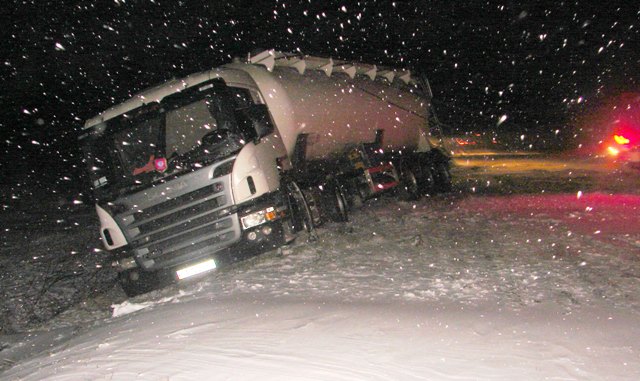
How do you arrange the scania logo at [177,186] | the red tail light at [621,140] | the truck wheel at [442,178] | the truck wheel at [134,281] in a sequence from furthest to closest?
the truck wheel at [442,178]
the red tail light at [621,140]
the truck wheel at [134,281]
the scania logo at [177,186]

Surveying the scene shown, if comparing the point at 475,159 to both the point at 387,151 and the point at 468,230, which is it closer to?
the point at 387,151

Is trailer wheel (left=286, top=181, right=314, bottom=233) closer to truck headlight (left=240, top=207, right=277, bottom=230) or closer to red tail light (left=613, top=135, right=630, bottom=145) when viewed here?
truck headlight (left=240, top=207, right=277, bottom=230)

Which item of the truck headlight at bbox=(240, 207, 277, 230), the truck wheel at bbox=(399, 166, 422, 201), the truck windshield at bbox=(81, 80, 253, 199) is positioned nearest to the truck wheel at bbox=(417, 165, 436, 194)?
the truck wheel at bbox=(399, 166, 422, 201)

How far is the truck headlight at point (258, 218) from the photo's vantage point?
700 centimetres

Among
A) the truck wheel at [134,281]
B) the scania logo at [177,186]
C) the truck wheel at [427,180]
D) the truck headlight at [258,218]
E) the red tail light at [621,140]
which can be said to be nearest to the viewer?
the scania logo at [177,186]

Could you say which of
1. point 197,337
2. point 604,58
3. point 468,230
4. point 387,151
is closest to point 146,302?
point 197,337

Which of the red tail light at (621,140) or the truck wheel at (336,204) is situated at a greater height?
the truck wheel at (336,204)

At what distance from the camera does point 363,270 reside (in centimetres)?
673

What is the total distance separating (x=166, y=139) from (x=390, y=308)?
4144 millimetres

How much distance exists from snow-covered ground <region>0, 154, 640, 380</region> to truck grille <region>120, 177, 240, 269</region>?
0.55 meters

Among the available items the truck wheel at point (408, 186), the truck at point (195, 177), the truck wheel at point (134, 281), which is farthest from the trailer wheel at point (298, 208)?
the truck wheel at point (408, 186)

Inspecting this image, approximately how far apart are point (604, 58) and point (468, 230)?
31.2m

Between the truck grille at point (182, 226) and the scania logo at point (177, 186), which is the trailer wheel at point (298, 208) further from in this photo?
the scania logo at point (177, 186)

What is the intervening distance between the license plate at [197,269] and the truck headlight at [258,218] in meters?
0.75
